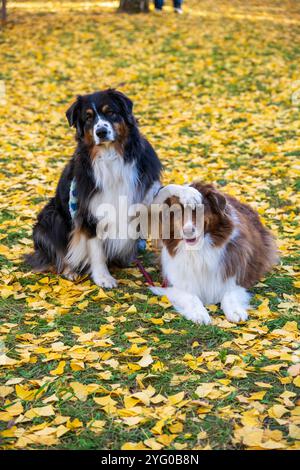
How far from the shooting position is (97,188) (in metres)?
5.16

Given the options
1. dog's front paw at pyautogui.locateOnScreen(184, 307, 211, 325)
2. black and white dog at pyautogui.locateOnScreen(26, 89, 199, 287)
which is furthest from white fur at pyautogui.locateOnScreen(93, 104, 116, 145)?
dog's front paw at pyautogui.locateOnScreen(184, 307, 211, 325)

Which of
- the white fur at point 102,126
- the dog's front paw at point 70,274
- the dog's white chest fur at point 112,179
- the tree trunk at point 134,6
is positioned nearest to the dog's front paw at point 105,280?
the dog's front paw at point 70,274

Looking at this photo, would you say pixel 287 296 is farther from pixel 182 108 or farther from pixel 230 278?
pixel 182 108

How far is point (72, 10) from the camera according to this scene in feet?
59.8

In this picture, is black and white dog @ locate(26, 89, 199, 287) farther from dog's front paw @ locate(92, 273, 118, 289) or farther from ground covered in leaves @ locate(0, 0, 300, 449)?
ground covered in leaves @ locate(0, 0, 300, 449)

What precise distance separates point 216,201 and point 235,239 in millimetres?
389

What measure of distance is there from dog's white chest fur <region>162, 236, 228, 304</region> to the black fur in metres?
0.76

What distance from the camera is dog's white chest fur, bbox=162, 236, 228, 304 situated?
482 cm

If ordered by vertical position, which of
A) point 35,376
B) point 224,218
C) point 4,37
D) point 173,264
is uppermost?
point 4,37

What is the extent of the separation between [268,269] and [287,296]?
50 centimetres

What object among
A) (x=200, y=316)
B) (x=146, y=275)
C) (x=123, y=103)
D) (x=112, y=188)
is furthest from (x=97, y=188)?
(x=200, y=316)

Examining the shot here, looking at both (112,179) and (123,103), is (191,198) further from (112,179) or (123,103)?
(123,103)

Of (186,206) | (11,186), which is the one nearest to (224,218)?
(186,206)
